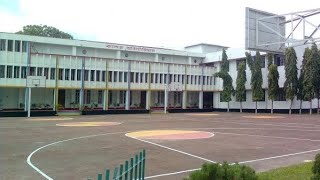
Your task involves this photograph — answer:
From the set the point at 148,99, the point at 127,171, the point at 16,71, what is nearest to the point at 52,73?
the point at 16,71

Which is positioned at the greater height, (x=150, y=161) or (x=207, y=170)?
(x=207, y=170)

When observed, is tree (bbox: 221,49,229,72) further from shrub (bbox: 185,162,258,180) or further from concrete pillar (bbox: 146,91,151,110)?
shrub (bbox: 185,162,258,180)

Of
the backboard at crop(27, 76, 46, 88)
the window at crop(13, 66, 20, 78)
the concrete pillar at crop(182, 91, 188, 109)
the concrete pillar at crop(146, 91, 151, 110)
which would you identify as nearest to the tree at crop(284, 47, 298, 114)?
the concrete pillar at crop(182, 91, 188, 109)

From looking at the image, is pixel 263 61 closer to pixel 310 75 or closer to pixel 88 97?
pixel 310 75

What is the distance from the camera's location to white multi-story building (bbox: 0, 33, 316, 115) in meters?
44.3

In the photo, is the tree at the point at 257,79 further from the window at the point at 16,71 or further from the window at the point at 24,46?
the window at the point at 16,71

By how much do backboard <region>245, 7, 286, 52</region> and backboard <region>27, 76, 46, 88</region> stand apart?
2747 centimetres

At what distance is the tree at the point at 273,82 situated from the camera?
156 feet

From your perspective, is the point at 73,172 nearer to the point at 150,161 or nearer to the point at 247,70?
the point at 150,161

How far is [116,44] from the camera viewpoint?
55.2 metres

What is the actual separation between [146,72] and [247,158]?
40552 mm

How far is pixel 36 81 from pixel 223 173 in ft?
134

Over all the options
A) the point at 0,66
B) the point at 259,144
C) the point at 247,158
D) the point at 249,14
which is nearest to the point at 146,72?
the point at 0,66

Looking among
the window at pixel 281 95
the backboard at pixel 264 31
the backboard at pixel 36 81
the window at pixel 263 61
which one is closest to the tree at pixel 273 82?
the window at pixel 281 95
